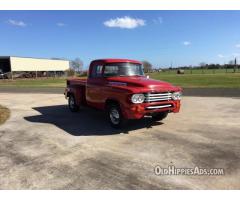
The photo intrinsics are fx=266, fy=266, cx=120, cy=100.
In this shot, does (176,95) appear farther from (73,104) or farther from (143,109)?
(73,104)

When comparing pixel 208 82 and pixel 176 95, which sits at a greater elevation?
pixel 176 95

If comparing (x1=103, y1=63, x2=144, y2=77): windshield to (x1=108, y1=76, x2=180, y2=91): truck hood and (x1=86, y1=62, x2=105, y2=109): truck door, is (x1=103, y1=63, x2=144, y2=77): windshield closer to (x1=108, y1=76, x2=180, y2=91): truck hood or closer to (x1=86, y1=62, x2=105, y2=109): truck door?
(x1=86, y1=62, x2=105, y2=109): truck door

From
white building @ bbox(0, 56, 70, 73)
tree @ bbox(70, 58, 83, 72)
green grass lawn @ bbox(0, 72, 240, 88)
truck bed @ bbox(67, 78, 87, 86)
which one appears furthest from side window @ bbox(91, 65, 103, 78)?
tree @ bbox(70, 58, 83, 72)

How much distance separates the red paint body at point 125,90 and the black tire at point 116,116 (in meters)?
0.22

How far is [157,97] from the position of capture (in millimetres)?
7559

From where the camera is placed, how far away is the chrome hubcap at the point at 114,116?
26.1 feet

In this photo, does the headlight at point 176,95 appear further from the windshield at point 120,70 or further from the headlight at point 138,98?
the windshield at point 120,70

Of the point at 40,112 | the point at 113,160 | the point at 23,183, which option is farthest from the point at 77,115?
the point at 23,183

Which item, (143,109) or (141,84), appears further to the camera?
(141,84)

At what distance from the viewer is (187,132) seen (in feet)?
24.8

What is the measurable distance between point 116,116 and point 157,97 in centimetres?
138

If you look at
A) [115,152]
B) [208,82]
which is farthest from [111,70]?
[208,82]
